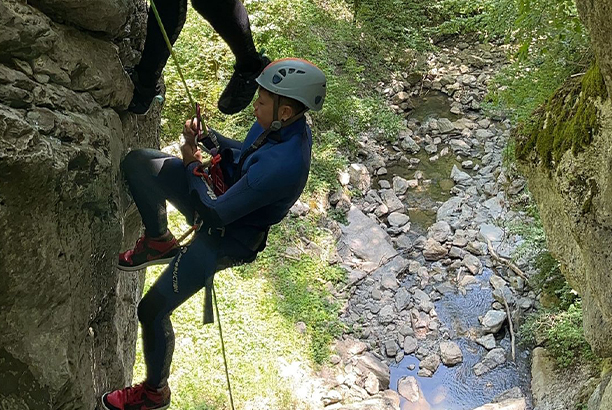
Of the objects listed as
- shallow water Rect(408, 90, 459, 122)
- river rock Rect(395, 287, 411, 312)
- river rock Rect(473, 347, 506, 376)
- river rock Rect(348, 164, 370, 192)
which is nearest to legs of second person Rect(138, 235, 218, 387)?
river rock Rect(473, 347, 506, 376)

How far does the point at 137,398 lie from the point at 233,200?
1212 mm

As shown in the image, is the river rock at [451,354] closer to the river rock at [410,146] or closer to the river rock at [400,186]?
the river rock at [400,186]

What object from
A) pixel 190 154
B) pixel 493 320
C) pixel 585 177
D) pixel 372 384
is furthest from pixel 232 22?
pixel 493 320

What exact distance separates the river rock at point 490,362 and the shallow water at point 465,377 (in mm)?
47

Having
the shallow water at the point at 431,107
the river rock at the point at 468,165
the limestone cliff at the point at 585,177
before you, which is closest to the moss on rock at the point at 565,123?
the limestone cliff at the point at 585,177

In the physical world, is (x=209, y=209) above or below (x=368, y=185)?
above

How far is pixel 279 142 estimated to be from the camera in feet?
9.50

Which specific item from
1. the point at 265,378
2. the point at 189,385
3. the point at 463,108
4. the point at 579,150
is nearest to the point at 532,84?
the point at 579,150

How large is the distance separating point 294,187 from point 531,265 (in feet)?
20.9

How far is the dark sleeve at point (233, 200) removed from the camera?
277cm

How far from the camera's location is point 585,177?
415cm

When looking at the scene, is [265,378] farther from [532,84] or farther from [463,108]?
[463,108]

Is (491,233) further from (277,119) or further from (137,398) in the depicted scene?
(137,398)

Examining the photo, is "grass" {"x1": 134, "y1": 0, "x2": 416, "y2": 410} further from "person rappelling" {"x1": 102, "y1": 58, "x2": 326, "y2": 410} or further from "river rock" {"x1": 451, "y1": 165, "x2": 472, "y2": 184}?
"person rappelling" {"x1": 102, "y1": 58, "x2": 326, "y2": 410}
